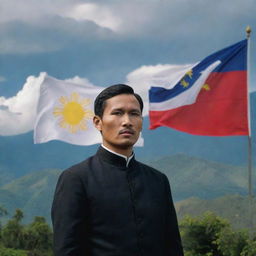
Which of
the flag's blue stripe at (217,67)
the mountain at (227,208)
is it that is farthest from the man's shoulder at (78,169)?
the mountain at (227,208)

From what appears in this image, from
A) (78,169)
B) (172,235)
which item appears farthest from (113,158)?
(172,235)

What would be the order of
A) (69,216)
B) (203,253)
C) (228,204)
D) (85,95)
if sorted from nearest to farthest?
(69,216)
(85,95)
(203,253)
(228,204)

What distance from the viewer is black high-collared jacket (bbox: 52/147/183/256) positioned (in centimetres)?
→ 264

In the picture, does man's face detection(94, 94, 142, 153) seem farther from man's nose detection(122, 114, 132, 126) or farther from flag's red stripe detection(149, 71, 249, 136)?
flag's red stripe detection(149, 71, 249, 136)

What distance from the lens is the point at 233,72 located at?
12.4 meters

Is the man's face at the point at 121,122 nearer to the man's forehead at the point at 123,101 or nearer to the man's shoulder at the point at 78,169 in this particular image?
the man's forehead at the point at 123,101

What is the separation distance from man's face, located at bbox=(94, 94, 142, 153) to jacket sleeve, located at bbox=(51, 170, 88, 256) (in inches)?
9.5

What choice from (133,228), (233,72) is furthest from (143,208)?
(233,72)

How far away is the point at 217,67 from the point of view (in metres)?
12.2

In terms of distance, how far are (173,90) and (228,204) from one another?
119 meters

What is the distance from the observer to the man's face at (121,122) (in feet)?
8.96

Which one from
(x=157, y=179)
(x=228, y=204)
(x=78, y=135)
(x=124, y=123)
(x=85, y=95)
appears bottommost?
(x=157, y=179)

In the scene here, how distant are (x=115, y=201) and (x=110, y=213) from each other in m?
0.07

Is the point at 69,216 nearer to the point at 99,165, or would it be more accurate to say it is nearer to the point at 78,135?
the point at 99,165
